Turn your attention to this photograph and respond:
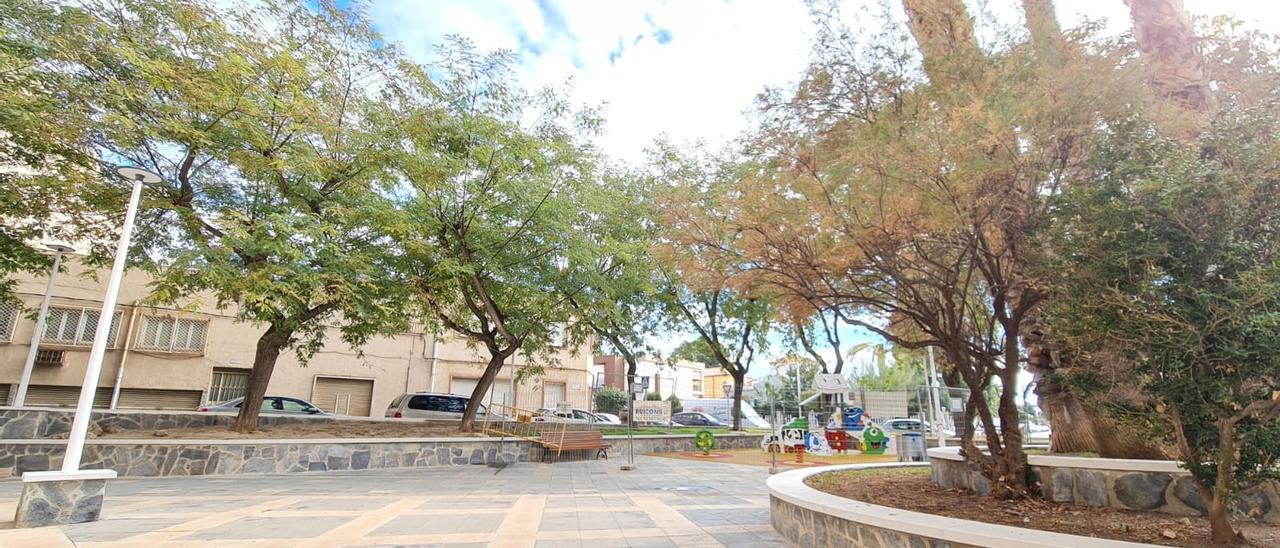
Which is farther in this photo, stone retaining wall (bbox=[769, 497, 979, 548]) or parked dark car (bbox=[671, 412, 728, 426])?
parked dark car (bbox=[671, 412, 728, 426])

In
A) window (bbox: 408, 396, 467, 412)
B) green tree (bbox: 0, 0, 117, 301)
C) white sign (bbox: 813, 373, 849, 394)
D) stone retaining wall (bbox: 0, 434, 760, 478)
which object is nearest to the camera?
green tree (bbox: 0, 0, 117, 301)

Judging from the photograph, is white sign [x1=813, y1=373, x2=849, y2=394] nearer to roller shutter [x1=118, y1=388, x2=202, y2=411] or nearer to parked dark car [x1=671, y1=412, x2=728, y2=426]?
parked dark car [x1=671, y1=412, x2=728, y2=426]

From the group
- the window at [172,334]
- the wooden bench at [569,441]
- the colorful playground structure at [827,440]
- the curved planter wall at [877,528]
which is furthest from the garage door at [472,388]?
the curved planter wall at [877,528]

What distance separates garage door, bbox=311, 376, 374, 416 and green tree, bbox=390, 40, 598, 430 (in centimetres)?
1158

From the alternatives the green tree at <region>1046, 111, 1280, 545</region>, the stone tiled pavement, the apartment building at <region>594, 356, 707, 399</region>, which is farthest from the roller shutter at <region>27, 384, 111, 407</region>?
the apartment building at <region>594, 356, 707, 399</region>

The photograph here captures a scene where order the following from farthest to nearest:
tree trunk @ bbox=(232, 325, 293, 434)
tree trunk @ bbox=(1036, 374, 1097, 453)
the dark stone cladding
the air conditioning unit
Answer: the air conditioning unit → tree trunk @ bbox=(232, 325, 293, 434) → tree trunk @ bbox=(1036, 374, 1097, 453) → the dark stone cladding

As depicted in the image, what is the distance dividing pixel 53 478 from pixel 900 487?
30.6 feet

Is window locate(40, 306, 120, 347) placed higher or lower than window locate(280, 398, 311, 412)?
higher

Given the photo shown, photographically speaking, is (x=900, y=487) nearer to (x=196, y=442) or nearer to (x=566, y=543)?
(x=566, y=543)

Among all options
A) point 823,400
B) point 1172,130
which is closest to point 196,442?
point 1172,130

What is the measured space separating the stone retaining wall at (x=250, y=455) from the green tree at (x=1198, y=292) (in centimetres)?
1243

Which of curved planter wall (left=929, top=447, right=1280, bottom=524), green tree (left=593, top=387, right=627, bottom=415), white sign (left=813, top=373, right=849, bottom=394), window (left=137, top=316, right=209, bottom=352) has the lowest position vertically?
curved planter wall (left=929, top=447, right=1280, bottom=524)

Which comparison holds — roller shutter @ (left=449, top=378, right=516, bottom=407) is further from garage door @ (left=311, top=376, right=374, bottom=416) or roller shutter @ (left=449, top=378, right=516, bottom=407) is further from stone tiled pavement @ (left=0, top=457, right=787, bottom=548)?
stone tiled pavement @ (left=0, top=457, right=787, bottom=548)

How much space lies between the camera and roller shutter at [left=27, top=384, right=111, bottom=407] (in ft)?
57.4
